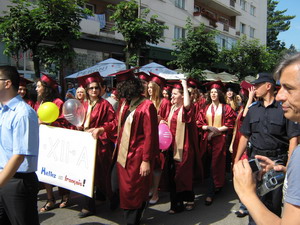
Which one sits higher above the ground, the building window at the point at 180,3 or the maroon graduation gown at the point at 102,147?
the building window at the point at 180,3

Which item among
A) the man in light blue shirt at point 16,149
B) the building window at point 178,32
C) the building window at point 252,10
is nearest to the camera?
the man in light blue shirt at point 16,149

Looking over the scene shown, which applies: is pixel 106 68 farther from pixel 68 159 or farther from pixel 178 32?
pixel 178 32

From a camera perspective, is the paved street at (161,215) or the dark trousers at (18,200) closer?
the dark trousers at (18,200)

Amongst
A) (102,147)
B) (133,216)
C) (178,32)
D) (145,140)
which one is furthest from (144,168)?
(178,32)

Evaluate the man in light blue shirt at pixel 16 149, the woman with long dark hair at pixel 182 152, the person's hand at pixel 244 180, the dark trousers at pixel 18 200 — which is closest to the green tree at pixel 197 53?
the woman with long dark hair at pixel 182 152

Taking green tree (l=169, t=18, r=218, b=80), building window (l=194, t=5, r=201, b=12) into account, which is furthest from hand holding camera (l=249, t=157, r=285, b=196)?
building window (l=194, t=5, r=201, b=12)

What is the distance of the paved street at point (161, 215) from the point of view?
4234 mm

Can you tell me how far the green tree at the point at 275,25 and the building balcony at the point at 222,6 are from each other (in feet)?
60.2

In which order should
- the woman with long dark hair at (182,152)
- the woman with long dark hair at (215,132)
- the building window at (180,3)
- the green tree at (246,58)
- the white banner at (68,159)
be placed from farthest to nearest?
the building window at (180,3)
the green tree at (246,58)
the woman with long dark hair at (215,132)
the woman with long dark hair at (182,152)
the white banner at (68,159)

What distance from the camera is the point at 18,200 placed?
2.46m

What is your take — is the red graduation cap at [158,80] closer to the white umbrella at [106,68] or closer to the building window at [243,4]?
the white umbrella at [106,68]

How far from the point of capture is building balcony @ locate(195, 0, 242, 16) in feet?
94.3

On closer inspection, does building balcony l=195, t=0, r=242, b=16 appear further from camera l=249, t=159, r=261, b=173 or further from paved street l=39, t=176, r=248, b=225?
camera l=249, t=159, r=261, b=173

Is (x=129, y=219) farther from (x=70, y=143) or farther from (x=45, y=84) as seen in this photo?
(x=45, y=84)
